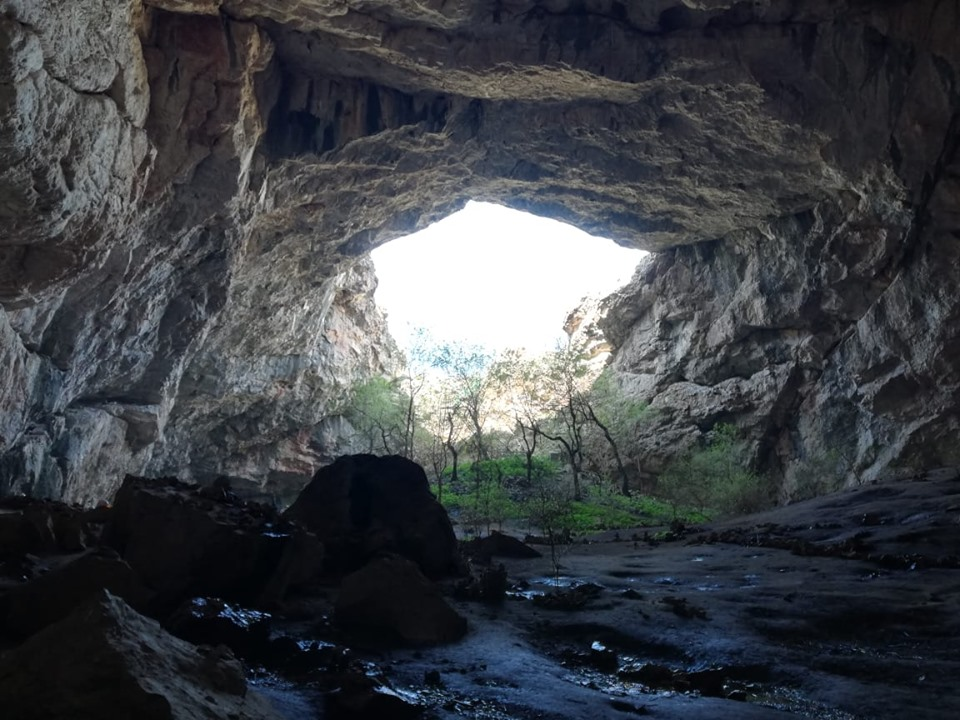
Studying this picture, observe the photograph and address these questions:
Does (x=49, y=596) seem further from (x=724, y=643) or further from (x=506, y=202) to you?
(x=506, y=202)

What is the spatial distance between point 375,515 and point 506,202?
16.6 m

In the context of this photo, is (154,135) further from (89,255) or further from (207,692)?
(207,692)

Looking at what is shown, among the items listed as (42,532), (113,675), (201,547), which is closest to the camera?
(113,675)

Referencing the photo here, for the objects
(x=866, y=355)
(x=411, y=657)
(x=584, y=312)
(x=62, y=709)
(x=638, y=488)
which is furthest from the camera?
(x=584, y=312)

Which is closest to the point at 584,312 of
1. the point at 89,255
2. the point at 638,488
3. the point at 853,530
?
the point at 638,488

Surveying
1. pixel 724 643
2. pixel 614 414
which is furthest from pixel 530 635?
pixel 614 414

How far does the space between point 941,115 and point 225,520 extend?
61.6ft

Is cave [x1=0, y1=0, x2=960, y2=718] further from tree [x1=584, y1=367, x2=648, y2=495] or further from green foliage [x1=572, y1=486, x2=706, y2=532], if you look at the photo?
tree [x1=584, y1=367, x2=648, y2=495]

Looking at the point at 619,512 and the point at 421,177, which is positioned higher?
the point at 421,177

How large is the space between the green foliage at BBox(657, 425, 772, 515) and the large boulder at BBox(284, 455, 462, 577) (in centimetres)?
Answer: 1735

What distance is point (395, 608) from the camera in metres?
7.41

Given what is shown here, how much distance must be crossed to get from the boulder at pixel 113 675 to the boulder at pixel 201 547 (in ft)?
12.3

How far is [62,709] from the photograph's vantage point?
344 centimetres

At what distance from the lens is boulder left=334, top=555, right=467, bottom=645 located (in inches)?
288
